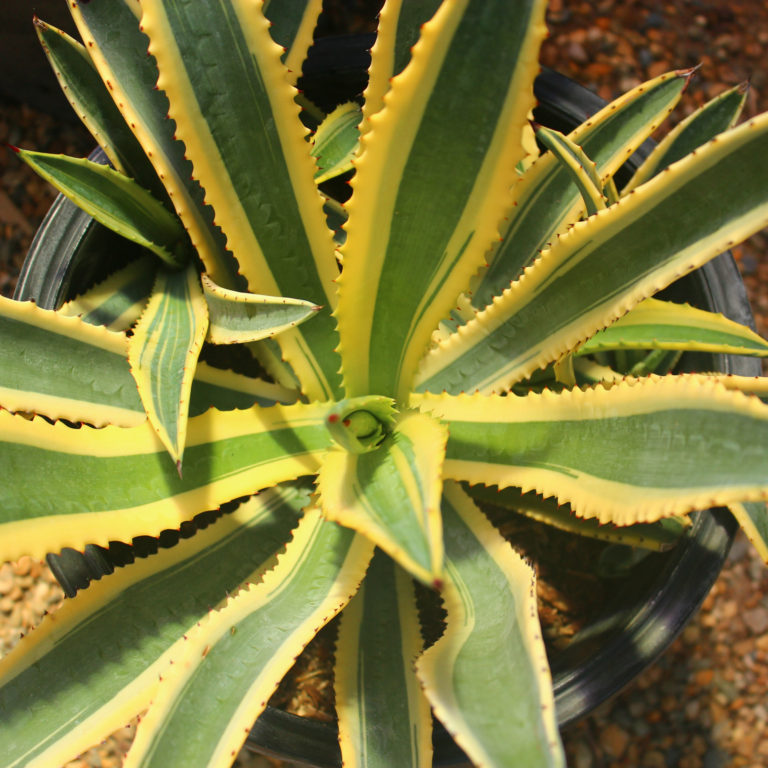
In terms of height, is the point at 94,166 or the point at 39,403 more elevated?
the point at 94,166

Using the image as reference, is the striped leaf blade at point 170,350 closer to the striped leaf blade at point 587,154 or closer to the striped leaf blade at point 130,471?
the striped leaf blade at point 130,471

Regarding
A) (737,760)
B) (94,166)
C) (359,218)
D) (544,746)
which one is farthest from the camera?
(737,760)

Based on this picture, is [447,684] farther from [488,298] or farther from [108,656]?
[488,298]

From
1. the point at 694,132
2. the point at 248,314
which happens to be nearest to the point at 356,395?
the point at 248,314

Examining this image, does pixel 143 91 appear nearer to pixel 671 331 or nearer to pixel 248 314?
pixel 248 314

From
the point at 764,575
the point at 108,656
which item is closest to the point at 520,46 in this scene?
the point at 108,656

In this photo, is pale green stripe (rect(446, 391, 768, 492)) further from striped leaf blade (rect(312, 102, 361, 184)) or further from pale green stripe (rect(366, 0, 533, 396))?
striped leaf blade (rect(312, 102, 361, 184))

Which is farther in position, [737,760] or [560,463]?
[737,760]

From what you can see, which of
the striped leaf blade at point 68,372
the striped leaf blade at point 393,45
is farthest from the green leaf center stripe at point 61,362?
the striped leaf blade at point 393,45
